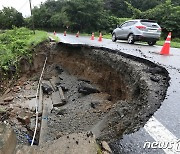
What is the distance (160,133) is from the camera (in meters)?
2.45

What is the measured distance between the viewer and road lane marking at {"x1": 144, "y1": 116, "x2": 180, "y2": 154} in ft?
7.04

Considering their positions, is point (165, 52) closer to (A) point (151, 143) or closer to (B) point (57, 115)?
(B) point (57, 115)

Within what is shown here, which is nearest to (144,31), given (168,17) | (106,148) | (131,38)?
(131,38)

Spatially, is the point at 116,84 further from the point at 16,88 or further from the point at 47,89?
the point at 16,88

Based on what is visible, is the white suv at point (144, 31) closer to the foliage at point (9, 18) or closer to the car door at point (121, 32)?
the car door at point (121, 32)

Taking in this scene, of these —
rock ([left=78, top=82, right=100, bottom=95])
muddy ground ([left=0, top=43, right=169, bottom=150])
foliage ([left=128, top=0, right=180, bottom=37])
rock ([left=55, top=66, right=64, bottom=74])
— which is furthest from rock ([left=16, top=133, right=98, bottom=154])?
foliage ([left=128, top=0, right=180, bottom=37])

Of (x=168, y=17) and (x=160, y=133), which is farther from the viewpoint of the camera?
(x=168, y=17)

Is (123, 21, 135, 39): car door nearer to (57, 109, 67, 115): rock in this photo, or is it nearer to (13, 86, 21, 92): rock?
(13, 86, 21, 92): rock

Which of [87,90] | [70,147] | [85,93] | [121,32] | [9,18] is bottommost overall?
[85,93]

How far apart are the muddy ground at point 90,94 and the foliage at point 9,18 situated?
40.6 m

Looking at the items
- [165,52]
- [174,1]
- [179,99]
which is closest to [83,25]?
[174,1]

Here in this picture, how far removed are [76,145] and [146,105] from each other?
156 centimetres

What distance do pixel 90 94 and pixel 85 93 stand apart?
0.83ft

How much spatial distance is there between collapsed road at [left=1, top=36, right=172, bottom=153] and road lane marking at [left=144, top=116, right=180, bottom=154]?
0.11m
